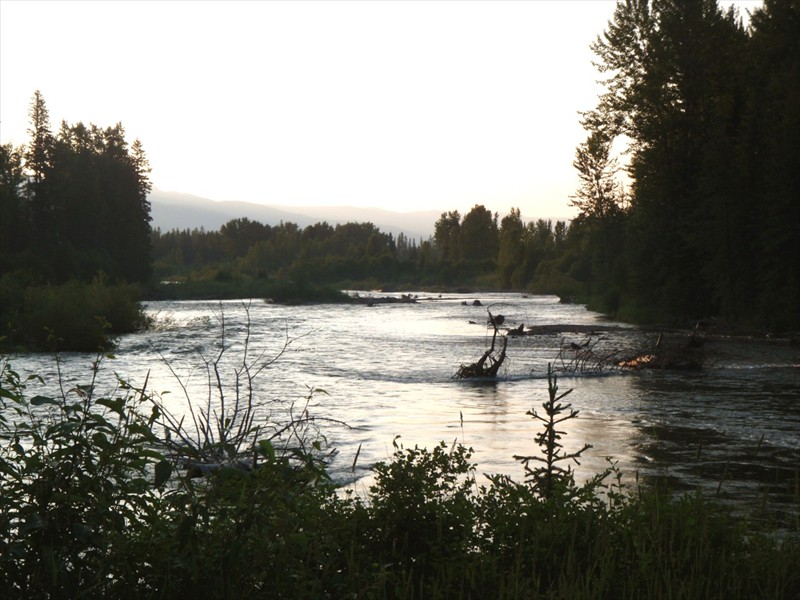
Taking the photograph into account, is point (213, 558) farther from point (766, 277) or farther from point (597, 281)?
point (597, 281)

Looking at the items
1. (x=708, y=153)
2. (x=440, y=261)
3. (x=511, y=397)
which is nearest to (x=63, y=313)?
(x=511, y=397)

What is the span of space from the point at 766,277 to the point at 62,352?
25834 mm

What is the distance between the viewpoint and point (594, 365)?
25562 millimetres

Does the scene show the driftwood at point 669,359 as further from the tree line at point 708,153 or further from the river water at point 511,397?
the tree line at point 708,153

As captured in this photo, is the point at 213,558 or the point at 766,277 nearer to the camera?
→ the point at 213,558

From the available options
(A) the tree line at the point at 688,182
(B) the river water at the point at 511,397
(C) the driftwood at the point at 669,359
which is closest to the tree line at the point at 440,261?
(A) the tree line at the point at 688,182

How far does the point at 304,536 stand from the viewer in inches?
165

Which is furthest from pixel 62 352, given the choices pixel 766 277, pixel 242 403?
pixel 766 277

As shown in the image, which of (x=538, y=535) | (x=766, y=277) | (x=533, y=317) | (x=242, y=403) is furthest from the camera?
(x=533, y=317)

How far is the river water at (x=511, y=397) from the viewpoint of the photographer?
1179 cm

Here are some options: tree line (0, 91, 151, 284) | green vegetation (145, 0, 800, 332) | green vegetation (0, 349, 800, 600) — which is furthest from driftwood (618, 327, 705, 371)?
tree line (0, 91, 151, 284)

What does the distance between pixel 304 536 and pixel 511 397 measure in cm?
1528

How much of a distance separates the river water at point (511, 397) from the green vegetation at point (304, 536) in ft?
1.96

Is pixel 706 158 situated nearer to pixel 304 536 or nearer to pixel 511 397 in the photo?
pixel 511 397
